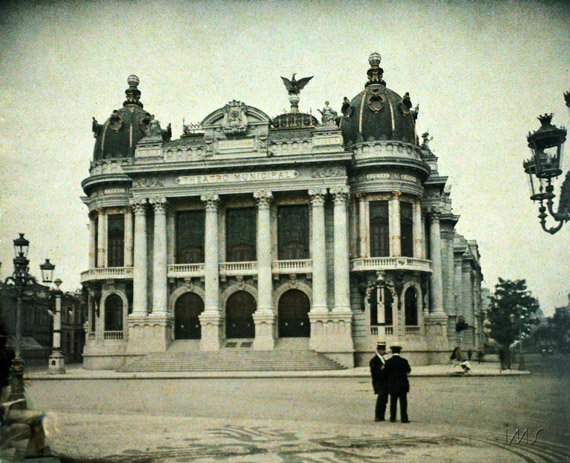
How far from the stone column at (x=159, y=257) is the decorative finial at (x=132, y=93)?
1220cm

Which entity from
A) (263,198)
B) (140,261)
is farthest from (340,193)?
(140,261)

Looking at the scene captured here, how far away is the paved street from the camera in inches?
511

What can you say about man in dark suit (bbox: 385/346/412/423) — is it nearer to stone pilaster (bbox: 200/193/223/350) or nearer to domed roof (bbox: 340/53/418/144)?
stone pilaster (bbox: 200/193/223/350)

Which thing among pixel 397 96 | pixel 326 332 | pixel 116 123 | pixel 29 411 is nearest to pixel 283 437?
pixel 29 411

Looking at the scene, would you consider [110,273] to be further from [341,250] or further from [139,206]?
[341,250]

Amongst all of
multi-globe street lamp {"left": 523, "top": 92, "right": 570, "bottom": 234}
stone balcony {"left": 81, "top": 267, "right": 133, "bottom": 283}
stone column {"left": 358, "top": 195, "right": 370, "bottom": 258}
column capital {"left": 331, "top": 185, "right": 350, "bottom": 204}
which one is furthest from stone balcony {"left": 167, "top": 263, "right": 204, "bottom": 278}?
multi-globe street lamp {"left": 523, "top": 92, "right": 570, "bottom": 234}

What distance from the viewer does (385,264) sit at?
49.7 meters

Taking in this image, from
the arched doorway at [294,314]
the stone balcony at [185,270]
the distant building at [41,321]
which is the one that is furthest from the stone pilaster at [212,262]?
the distant building at [41,321]

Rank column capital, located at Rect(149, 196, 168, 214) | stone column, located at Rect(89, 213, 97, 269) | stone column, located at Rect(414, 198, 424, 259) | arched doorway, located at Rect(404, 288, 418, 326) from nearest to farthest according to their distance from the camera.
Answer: arched doorway, located at Rect(404, 288, 418, 326) < stone column, located at Rect(414, 198, 424, 259) < column capital, located at Rect(149, 196, 168, 214) < stone column, located at Rect(89, 213, 97, 269)

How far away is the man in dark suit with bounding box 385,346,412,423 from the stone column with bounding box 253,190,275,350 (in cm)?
3146

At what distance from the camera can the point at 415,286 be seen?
5062 centimetres

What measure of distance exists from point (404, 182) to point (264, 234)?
994 centimetres

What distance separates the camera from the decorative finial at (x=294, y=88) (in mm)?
60344

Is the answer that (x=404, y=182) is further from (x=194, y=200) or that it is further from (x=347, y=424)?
(x=347, y=424)
